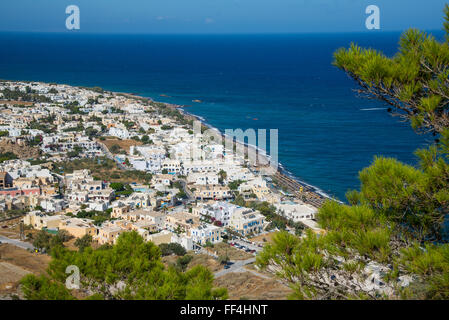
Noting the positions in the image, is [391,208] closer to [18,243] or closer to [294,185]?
[18,243]

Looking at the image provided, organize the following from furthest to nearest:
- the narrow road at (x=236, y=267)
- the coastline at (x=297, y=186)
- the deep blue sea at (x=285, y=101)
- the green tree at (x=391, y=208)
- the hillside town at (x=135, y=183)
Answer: the deep blue sea at (x=285, y=101)
the coastline at (x=297, y=186)
the hillside town at (x=135, y=183)
the narrow road at (x=236, y=267)
the green tree at (x=391, y=208)

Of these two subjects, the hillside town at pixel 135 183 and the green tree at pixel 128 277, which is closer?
the green tree at pixel 128 277

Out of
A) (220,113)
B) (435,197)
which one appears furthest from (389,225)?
(220,113)

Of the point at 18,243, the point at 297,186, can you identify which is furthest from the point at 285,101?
the point at 18,243

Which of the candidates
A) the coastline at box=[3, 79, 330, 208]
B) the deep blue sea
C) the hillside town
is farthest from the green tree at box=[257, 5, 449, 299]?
the coastline at box=[3, 79, 330, 208]

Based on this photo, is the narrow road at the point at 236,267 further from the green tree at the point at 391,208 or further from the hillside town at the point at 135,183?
the green tree at the point at 391,208

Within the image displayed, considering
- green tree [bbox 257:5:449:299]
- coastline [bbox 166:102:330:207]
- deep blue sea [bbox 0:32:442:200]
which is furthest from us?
deep blue sea [bbox 0:32:442:200]

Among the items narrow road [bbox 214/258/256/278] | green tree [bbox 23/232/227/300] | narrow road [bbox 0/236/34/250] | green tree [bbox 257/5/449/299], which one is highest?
green tree [bbox 257/5/449/299]

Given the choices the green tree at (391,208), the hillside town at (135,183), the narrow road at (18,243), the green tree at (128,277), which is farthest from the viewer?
the hillside town at (135,183)

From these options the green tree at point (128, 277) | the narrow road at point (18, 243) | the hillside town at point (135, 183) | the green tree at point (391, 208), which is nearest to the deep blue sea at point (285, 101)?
the green tree at point (391, 208)

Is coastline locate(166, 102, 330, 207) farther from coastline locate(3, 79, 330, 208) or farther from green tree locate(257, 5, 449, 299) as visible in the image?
green tree locate(257, 5, 449, 299)
